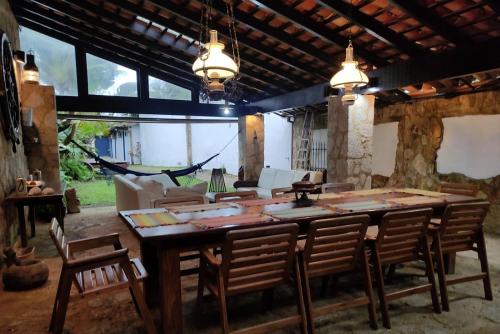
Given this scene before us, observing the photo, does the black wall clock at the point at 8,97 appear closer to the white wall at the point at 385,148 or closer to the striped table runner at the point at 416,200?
the striped table runner at the point at 416,200

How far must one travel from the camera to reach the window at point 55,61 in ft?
16.6

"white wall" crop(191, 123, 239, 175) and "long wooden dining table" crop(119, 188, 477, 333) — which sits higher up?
"white wall" crop(191, 123, 239, 175)

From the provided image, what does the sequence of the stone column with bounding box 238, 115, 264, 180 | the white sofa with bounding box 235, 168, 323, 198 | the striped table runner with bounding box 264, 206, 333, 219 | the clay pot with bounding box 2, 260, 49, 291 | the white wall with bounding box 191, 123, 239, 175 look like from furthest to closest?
the white wall with bounding box 191, 123, 239, 175 < the stone column with bounding box 238, 115, 264, 180 < the white sofa with bounding box 235, 168, 323, 198 < the clay pot with bounding box 2, 260, 49, 291 < the striped table runner with bounding box 264, 206, 333, 219

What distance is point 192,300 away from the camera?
2.14 metres

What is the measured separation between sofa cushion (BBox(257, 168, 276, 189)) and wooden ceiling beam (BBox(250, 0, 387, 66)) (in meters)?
2.58

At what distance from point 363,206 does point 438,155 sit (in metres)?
2.70

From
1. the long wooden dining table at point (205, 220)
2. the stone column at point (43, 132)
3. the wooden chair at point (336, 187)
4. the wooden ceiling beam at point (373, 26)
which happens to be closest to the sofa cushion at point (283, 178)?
Result: the wooden chair at point (336, 187)

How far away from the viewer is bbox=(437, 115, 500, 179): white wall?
141 inches

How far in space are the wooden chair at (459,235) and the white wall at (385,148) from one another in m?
Result: 2.75

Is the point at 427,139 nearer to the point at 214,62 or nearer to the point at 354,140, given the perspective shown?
the point at 354,140

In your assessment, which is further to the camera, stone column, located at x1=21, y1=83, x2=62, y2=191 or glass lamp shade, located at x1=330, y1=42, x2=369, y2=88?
stone column, located at x1=21, y1=83, x2=62, y2=191

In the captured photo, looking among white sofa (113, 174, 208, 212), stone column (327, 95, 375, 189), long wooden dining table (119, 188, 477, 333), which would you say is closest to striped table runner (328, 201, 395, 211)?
long wooden dining table (119, 188, 477, 333)

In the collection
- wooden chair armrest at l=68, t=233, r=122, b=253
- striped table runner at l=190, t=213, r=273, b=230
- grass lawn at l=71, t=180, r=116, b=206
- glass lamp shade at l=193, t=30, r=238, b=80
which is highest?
glass lamp shade at l=193, t=30, r=238, b=80

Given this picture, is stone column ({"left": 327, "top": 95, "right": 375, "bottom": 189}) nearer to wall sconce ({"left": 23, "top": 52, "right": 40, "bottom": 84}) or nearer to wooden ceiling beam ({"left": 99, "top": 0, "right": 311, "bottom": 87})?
wooden ceiling beam ({"left": 99, "top": 0, "right": 311, "bottom": 87})
